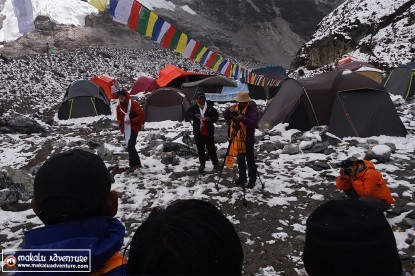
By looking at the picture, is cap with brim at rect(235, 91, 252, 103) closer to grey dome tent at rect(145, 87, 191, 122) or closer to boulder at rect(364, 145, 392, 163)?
boulder at rect(364, 145, 392, 163)

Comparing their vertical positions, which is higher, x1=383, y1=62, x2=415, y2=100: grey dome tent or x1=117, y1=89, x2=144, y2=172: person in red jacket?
x1=383, y1=62, x2=415, y2=100: grey dome tent

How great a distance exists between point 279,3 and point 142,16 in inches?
2576

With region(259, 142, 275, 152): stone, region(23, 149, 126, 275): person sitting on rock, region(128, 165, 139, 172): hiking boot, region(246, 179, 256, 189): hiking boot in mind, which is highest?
region(23, 149, 126, 275): person sitting on rock

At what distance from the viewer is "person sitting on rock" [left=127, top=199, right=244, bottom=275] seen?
1101 millimetres

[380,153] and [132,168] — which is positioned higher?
[380,153]

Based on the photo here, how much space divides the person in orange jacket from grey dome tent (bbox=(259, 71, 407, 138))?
466 centimetres

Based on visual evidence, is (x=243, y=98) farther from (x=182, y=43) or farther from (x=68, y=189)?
(x=182, y=43)

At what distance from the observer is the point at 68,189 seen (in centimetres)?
159

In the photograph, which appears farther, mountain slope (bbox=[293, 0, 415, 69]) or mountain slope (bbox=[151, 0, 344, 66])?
mountain slope (bbox=[151, 0, 344, 66])

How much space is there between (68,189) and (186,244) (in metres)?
0.77

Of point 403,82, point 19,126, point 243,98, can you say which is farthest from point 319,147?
point 19,126

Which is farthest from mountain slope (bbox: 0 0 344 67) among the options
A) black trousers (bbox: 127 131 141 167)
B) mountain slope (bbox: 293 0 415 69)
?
black trousers (bbox: 127 131 141 167)

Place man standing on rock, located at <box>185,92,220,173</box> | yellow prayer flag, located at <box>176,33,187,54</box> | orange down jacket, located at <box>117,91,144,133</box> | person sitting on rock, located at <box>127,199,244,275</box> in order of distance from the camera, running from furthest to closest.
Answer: yellow prayer flag, located at <box>176,33,187,54</box>, orange down jacket, located at <box>117,91,144,133</box>, man standing on rock, located at <box>185,92,220,173</box>, person sitting on rock, located at <box>127,199,244,275</box>

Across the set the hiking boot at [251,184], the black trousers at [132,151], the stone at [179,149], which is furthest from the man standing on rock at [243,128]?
the stone at [179,149]
